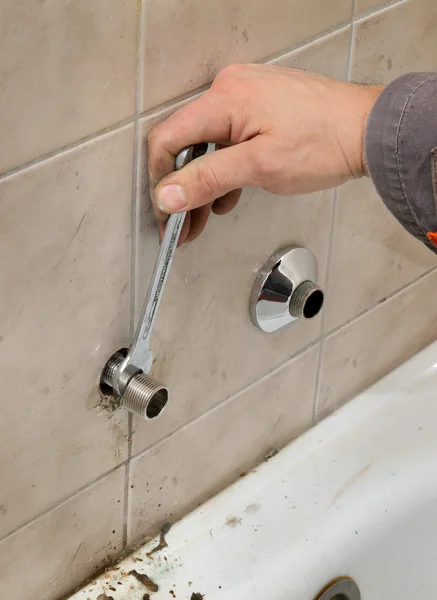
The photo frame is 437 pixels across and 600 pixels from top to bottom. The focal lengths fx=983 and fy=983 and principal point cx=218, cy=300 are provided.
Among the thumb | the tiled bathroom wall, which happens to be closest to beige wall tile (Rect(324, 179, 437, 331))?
the tiled bathroom wall

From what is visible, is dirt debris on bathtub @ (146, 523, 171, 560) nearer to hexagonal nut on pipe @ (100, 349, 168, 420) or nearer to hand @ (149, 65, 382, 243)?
hexagonal nut on pipe @ (100, 349, 168, 420)

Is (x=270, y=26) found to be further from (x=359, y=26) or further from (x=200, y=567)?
(x=200, y=567)

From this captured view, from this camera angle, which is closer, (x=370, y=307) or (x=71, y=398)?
(x=71, y=398)

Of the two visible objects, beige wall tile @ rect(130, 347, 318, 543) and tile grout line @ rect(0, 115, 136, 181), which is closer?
tile grout line @ rect(0, 115, 136, 181)

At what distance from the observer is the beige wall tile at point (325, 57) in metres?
0.72

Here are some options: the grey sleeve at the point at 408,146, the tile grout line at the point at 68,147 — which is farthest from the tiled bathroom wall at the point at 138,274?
the grey sleeve at the point at 408,146

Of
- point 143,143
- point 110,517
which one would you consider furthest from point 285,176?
point 110,517

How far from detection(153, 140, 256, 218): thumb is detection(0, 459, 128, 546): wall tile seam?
0.23 m

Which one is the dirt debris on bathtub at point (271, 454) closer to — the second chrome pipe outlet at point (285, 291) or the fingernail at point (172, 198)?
the second chrome pipe outlet at point (285, 291)

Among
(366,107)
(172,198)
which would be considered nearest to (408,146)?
(366,107)

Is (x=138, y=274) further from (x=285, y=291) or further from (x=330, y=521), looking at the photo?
(x=330, y=521)

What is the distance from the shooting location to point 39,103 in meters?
0.56

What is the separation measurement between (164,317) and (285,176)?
149 millimetres

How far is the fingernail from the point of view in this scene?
0.63 metres
